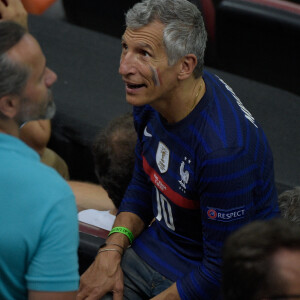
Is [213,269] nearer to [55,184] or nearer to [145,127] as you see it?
[145,127]

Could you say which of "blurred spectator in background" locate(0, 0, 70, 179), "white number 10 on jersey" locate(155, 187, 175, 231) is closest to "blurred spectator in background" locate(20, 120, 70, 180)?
"blurred spectator in background" locate(0, 0, 70, 179)

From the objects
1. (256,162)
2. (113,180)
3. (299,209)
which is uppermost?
(256,162)

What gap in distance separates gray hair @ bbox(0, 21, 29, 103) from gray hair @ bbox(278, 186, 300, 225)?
0.99 metres

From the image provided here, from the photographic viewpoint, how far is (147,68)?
203 centimetres

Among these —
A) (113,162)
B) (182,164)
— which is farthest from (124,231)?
(182,164)

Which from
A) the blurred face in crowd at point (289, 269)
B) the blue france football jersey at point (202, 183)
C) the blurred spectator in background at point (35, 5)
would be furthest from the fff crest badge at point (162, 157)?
the blurred spectator in background at point (35, 5)

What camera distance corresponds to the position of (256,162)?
192 centimetres

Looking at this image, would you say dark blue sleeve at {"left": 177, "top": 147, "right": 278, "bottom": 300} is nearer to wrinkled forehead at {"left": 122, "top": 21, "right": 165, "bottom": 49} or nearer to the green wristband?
the green wristband

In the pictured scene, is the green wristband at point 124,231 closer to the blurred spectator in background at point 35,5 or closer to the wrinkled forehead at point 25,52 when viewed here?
the wrinkled forehead at point 25,52

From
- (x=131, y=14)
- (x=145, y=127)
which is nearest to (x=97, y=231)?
(x=145, y=127)

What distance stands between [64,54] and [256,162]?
1.89 metres

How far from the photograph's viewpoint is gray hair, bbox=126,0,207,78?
1968mm

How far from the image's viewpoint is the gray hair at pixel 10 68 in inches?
60.6

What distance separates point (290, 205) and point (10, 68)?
1072 mm
